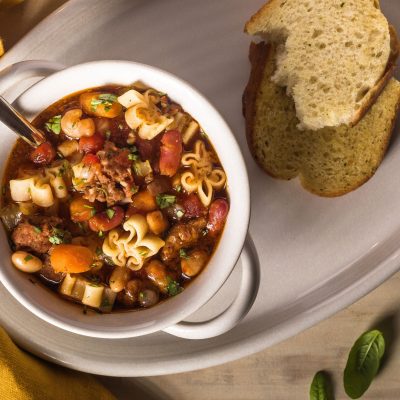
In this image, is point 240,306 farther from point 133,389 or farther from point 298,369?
point 133,389

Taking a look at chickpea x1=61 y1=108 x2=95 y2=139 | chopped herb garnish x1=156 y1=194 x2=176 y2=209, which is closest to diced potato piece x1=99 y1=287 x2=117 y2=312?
chopped herb garnish x1=156 y1=194 x2=176 y2=209

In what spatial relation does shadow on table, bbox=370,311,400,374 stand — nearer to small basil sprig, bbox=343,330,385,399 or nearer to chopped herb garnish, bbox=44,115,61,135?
small basil sprig, bbox=343,330,385,399

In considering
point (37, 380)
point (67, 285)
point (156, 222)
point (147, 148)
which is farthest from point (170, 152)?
point (37, 380)

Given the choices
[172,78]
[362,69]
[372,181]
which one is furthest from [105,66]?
[372,181]

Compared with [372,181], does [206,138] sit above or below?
above

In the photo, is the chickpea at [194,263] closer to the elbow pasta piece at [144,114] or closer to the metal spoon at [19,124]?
the elbow pasta piece at [144,114]

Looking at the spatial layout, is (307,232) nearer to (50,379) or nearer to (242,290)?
(242,290)

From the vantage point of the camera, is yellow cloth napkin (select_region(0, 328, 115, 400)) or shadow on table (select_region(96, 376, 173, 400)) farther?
shadow on table (select_region(96, 376, 173, 400))
